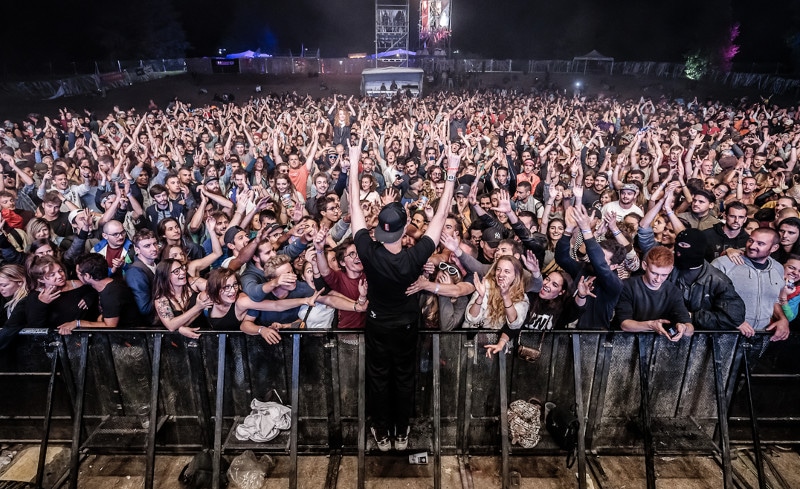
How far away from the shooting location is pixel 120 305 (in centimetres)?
405

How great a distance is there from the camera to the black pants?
3.49m

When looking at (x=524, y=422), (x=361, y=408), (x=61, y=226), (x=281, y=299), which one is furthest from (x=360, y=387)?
(x=61, y=226)

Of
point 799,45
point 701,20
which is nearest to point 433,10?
point 799,45

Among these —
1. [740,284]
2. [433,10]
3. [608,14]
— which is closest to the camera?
[740,284]

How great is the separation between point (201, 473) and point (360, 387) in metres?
1.78

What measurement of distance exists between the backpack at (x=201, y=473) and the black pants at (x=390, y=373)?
5.11 feet

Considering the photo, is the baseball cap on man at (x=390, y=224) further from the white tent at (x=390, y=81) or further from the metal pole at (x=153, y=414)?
the white tent at (x=390, y=81)

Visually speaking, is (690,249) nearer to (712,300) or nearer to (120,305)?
(712,300)

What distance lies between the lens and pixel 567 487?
159 inches

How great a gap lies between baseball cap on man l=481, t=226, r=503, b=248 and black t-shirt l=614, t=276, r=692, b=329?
1.49m

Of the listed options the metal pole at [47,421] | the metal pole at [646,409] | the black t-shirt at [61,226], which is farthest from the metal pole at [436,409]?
the black t-shirt at [61,226]

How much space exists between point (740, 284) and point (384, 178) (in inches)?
255

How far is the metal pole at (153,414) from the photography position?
12.2 feet

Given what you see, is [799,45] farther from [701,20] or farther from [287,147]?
[287,147]
